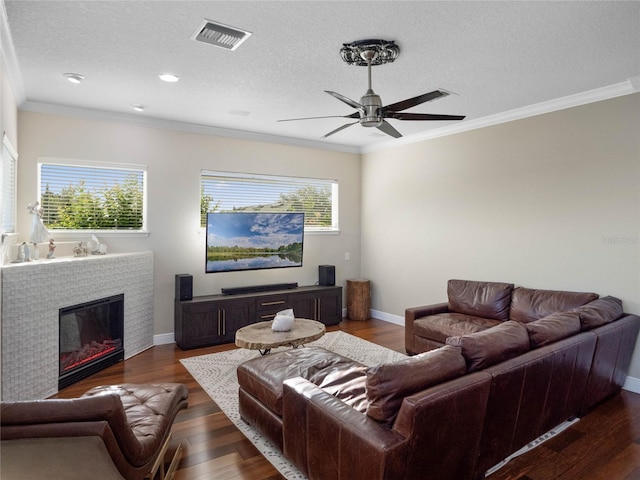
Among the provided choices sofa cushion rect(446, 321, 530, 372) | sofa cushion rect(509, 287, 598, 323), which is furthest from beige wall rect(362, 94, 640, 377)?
sofa cushion rect(446, 321, 530, 372)

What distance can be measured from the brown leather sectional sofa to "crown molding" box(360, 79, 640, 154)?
1.98 m

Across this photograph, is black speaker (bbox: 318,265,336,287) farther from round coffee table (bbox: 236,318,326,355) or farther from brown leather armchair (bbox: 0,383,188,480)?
brown leather armchair (bbox: 0,383,188,480)

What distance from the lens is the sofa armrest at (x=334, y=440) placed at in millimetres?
1648

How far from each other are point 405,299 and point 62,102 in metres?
5.03

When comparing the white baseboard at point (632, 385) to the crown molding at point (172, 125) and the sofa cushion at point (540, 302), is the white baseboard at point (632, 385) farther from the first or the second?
the crown molding at point (172, 125)

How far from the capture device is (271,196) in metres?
5.88

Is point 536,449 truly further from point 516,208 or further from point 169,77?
point 169,77

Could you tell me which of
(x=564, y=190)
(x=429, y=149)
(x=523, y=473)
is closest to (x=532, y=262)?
(x=564, y=190)

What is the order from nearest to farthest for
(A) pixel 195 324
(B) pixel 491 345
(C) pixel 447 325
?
1. (B) pixel 491 345
2. (C) pixel 447 325
3. (A) pixel 195 324

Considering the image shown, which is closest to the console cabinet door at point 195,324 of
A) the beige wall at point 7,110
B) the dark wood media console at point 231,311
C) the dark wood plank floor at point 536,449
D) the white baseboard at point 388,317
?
the dark wood media console at point 231,311

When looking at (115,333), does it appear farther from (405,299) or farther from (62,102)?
(405,299)

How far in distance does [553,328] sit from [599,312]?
2.78 ft

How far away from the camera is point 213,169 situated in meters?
5.32

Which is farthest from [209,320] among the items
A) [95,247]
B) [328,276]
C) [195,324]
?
[328,276]
